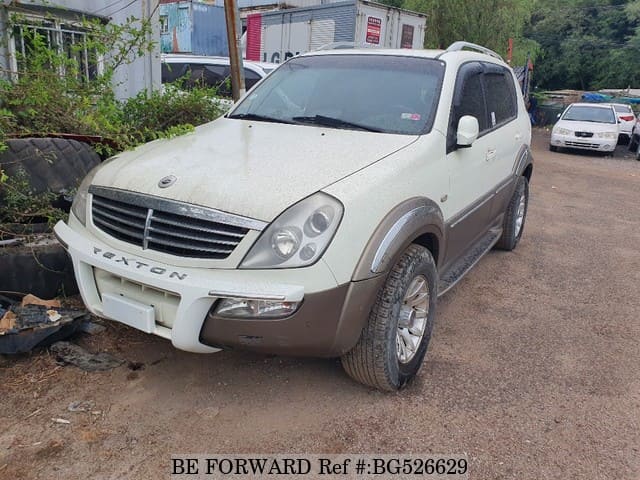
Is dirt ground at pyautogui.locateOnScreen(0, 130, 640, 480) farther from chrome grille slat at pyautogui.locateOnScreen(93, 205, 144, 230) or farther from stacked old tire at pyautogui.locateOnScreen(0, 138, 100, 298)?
chrome grille slat at pyautogui.locateOnScreen(93, 205, 144, 230)

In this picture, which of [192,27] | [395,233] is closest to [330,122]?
[395,233]

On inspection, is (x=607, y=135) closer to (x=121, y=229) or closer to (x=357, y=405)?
(x=357, y=405)

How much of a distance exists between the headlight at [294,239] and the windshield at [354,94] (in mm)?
1121

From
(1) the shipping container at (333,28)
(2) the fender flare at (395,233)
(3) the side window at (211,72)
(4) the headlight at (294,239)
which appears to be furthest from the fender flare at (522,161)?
(1) the shipping container at (333,28)

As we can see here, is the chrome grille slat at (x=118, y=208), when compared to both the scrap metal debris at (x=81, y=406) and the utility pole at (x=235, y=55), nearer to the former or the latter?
the scrap metal debris at (x=81, y=406)

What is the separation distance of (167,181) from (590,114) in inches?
630

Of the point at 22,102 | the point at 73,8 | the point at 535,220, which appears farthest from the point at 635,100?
the point at 22,102

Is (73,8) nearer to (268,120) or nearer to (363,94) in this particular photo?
(268,120)

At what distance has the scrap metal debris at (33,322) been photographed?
2.93 m

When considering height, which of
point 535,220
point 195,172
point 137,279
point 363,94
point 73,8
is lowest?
point 535,220

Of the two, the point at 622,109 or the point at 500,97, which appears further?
the point at 622,109

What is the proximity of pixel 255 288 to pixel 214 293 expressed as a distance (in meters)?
0.17

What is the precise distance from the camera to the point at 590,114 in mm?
15727

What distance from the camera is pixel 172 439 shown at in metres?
2.51
